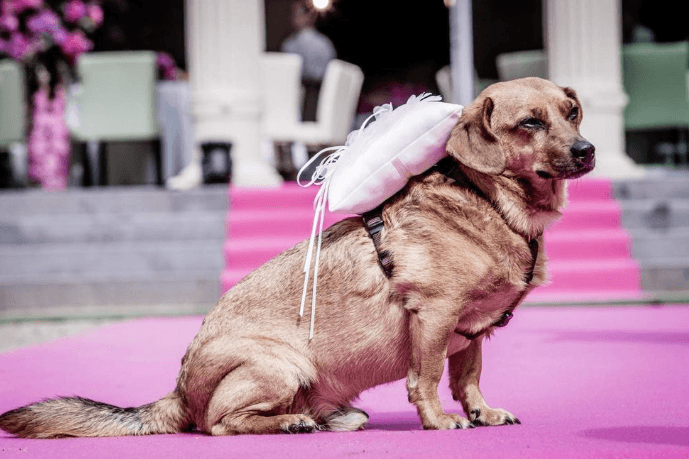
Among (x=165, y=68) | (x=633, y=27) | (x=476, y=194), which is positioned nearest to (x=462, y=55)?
(x=165, y=68)

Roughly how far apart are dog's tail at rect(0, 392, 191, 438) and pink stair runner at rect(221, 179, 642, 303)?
440cm

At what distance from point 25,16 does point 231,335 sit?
9.25m

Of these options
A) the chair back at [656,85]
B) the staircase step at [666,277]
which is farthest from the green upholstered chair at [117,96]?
the staircase step at [666,277]

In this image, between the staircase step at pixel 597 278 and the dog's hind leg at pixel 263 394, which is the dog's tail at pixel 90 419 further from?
the staircase step at pixel 597 278

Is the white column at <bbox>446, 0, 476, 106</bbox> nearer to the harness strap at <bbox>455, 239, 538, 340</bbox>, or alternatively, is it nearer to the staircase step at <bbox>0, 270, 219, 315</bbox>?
the staircase step at <bbox>0, 270, 219, 315</bbox>

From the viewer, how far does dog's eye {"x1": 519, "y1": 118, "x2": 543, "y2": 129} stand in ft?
9.00

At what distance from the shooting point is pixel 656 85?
10031 mm

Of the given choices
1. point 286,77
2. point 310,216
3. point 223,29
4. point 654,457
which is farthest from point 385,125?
point 286,77

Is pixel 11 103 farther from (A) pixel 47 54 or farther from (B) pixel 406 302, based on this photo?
(B) pixel 406 302

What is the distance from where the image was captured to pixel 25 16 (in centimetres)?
1105

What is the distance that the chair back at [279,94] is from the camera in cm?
1052

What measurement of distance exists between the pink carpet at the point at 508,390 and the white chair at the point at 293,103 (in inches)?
164

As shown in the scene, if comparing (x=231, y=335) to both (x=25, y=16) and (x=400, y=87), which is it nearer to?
(x=25, y=16)

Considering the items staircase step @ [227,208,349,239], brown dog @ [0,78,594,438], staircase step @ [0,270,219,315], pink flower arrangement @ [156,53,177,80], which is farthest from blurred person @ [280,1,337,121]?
brown dog @ [0,78,594,438]
